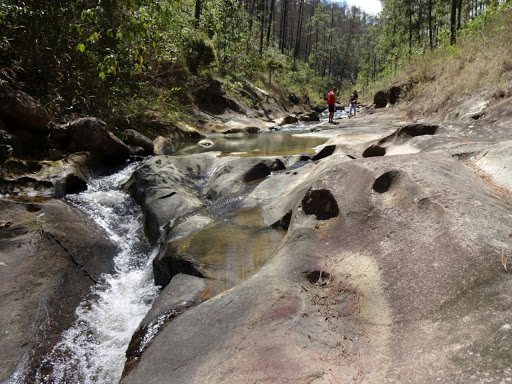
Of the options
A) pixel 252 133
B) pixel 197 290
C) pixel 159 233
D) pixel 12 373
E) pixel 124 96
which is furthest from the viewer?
pixel 252 133

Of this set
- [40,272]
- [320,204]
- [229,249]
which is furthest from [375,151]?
[40,272]

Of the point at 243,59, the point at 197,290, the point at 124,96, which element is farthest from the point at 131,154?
the point at 243,59

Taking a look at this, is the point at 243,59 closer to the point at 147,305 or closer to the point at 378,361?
the point at 147,305

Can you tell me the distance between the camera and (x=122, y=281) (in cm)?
451

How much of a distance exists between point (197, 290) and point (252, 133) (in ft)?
42.7

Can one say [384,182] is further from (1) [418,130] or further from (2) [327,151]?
(2) [327,151]

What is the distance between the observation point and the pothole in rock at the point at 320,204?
149 inches

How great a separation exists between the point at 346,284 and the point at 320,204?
1.36 metres

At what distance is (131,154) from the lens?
9.55 metres

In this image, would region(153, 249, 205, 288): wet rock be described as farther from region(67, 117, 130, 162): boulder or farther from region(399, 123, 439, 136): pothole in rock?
region(67, 117, 130, 162): boulder

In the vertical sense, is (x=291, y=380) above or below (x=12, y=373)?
above

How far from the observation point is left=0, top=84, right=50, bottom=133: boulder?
705 centimetres

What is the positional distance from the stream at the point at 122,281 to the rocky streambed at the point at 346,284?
0.04 metres

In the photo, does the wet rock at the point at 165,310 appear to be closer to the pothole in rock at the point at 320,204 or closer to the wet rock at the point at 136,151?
the pothole in rock at the point at 320,204
